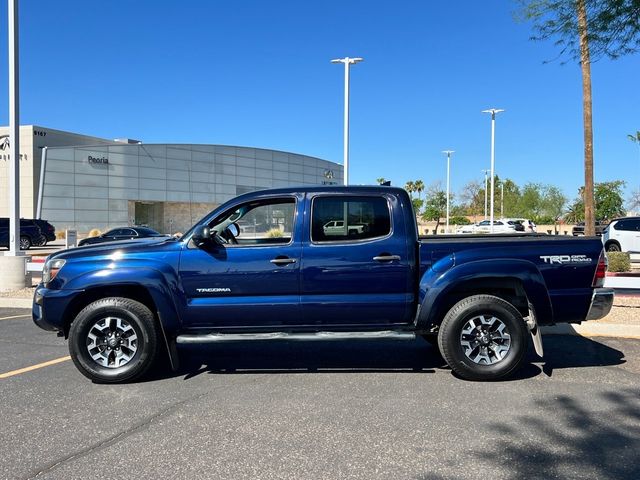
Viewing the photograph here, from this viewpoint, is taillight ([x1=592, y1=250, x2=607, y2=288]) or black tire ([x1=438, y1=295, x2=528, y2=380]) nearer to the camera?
black tire ([x1=438, y1=295, x2=528, y2=380])

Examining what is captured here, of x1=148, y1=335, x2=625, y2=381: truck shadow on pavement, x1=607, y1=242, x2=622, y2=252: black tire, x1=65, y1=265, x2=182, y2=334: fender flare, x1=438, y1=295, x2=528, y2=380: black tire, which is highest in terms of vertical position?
x1=607, y1=242, x2=622, y2=252: black tire

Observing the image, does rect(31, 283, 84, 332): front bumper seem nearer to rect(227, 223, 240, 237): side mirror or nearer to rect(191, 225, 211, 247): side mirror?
rect(191, 225, 211, 247): side mirror

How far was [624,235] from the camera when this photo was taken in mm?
19172

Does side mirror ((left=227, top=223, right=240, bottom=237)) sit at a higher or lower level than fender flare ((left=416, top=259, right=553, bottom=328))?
higher

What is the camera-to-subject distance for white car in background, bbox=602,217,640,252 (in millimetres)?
19031

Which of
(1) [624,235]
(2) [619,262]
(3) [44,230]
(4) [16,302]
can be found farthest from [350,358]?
(3) [44,230]

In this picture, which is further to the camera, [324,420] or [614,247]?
[614,247]

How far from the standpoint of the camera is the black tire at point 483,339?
524 centimetres

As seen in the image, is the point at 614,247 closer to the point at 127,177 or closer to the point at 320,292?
the point at 320,292

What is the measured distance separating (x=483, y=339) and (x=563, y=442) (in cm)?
155

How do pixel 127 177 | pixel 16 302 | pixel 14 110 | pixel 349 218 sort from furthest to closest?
1. pixel 127 177
2. pixel 14 110
3. pixel 16 302
4. pixel 349 218

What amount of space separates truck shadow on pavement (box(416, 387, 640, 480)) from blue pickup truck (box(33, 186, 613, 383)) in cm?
89

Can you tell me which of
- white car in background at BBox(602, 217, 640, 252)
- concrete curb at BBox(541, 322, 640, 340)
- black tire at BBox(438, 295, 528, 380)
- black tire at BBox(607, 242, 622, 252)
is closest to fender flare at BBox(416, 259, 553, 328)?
black tire at BBox(438, 295, 528, 380)

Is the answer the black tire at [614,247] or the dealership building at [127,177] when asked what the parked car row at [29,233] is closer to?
the dealership building at [127,177]
